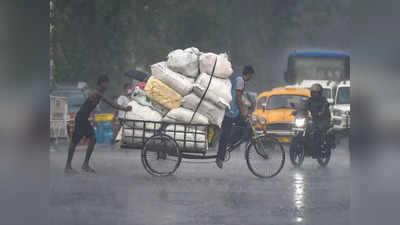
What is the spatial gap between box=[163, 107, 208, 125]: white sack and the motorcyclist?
A: 3347 millimetres

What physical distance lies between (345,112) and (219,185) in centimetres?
1400

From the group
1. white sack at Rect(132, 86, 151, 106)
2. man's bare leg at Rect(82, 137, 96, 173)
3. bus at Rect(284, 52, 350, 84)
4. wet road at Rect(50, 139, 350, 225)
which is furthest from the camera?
bus at Rect(284, 52, 350, 84)

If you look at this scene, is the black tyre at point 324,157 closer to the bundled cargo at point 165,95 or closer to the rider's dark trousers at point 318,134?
the rider's dark trousers at point 318,134

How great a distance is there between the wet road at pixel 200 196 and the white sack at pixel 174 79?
1.47 metres

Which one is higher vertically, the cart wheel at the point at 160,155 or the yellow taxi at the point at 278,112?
the yellow taxi at the point at 278,112

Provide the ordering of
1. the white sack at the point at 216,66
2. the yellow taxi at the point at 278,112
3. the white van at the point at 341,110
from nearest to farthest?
1. the white sack at the point at 216,66
2. the yellow taxi at the point at 278,112
3. the white van at the point at 341,110

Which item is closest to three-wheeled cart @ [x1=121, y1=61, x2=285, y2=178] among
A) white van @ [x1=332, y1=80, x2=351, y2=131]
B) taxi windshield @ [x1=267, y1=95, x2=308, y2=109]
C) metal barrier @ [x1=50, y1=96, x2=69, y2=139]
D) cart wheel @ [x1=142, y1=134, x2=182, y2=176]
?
cart wheel @ [x1=142, y1=134, x2=182, y2=176]

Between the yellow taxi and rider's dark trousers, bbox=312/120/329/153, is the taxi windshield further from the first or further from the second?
rider's dark trousers, bbox=312/120/329/153

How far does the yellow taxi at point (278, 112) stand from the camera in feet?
67.5

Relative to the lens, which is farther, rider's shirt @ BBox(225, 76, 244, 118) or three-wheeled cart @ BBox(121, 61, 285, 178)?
rider's shirt @ BBox(225, 76, 244, 118)

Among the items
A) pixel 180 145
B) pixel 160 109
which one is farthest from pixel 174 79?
pixel 180 145

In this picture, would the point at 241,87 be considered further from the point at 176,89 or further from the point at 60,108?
the point at 60,108

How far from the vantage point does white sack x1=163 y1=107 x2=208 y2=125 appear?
42.4 ft

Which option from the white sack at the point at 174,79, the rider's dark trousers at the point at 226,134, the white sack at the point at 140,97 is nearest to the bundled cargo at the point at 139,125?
the white sack at the point at 140,97
